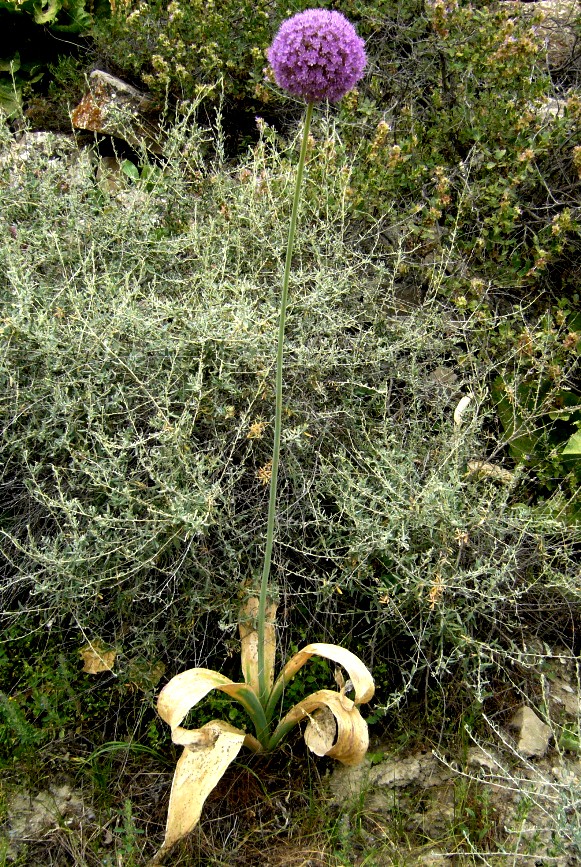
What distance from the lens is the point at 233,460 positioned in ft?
8.68

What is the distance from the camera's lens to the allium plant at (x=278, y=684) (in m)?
1.57

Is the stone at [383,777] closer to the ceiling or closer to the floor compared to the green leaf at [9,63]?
closer to the floor

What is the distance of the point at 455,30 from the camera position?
12.2ft

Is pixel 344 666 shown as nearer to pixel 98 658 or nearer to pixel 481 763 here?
pixel 481 763

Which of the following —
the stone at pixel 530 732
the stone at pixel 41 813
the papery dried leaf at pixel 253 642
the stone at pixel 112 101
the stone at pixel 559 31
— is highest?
the stone at pixel 559 31

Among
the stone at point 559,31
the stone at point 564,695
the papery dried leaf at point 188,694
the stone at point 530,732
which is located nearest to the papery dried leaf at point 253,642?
the papery dried leaf at point 188,694

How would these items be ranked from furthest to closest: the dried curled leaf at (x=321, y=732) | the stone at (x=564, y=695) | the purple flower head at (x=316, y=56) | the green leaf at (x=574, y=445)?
the green leaf at (x=574, y=445) → the stone at (x=564, y=695) → the dried curled leaf at (x=321, y=732) → the purple flower head at (x=316, y=56)

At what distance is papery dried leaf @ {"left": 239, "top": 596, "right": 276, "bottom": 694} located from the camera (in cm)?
220

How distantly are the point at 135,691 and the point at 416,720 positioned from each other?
87cm

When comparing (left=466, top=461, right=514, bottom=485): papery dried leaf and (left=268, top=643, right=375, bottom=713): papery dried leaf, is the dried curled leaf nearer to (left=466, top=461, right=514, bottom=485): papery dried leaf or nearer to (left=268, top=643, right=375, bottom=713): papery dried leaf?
(left=268, top=643, right=375, bottom=713): papery dried leaf

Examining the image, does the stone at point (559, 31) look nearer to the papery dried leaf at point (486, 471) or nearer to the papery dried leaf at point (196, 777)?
the papery dried leaf at point (486, 471)

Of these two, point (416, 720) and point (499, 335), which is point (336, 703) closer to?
point (416, 720)

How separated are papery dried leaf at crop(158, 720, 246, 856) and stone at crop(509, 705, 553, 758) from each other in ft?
2.85

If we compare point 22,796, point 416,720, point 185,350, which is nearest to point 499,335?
point 185,350
